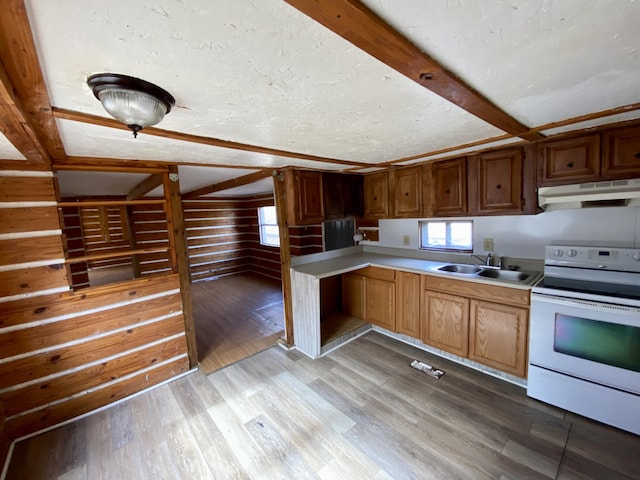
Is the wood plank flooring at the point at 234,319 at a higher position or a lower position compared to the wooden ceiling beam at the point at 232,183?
lower

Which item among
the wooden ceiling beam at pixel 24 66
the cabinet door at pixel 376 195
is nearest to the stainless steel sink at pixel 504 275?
the cabinet door at pixel 376 195

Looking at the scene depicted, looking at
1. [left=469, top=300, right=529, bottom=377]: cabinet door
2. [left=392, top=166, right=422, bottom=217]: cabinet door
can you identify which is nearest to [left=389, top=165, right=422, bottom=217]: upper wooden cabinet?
[left=392, top=166, right=422, bottom=217]: cabinet door

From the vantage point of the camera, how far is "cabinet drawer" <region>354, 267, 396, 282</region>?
3.08m

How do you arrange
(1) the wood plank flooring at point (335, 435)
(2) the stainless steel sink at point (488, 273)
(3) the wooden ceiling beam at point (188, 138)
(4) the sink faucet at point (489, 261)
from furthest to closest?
(4) the sink faucet at point (489, 261), (2) the stainless steel sink at point (488, 273), (1) the wood plank flooring at point (335, 435), (3) the wooden ceiling beam at point (188, 138)

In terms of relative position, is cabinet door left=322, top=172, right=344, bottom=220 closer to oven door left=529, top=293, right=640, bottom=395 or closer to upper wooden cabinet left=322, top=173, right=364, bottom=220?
upper wooden cabinet left=322, top=173, right=364, bottom=220

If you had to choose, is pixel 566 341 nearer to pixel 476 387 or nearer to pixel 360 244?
pixel 476 387

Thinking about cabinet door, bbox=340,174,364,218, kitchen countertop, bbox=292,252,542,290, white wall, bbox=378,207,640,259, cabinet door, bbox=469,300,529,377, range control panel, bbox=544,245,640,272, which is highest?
cabinet door, bbox=340,174,364,218

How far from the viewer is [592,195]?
6.35 feet

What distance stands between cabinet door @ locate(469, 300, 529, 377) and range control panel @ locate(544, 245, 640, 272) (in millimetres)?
538

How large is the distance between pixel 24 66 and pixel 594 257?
3.39m

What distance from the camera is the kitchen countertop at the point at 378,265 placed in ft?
7.99

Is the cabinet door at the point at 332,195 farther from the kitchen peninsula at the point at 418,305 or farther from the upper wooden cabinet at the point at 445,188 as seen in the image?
the upper wooden cabinet at the point at 445,188

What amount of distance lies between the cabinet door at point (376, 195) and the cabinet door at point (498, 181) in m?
1.01

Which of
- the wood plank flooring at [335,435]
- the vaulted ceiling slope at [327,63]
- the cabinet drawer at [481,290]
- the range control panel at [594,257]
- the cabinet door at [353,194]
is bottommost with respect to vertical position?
the wood plank flooring at [335,435]
